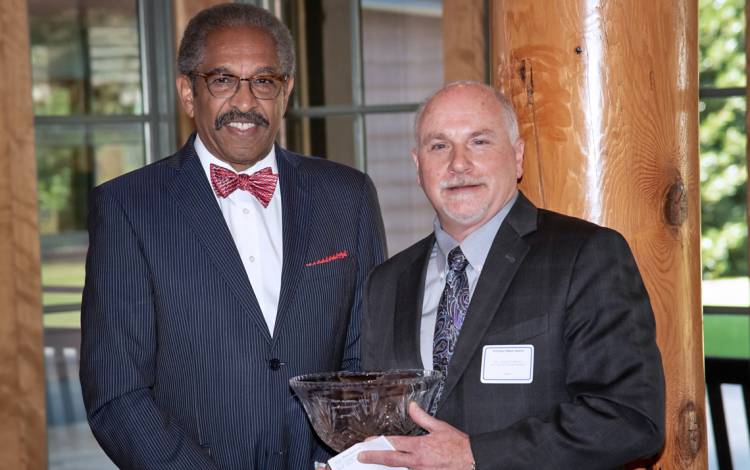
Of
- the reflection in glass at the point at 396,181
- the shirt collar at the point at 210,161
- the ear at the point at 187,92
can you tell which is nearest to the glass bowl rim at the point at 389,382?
the shirt collar at the point at 210,161

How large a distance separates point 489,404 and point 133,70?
3865 mm

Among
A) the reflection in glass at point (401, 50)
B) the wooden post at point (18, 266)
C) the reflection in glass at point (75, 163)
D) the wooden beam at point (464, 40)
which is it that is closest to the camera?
the wooden post at point (18, 266)

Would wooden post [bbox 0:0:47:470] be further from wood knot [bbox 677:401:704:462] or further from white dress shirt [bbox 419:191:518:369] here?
wood knot [bbox 677:401:704:462]

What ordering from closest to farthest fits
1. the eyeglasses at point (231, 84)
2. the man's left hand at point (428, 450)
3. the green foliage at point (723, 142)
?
the man's left hand at point (428, 450), the eyeglasses at point (231, 84), the green foliage at point (723, 142)

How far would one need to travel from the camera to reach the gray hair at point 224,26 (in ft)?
7.72

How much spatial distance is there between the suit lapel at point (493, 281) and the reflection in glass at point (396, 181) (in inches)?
142

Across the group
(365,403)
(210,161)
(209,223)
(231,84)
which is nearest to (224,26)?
(231,84)

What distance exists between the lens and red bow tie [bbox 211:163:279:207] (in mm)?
2373

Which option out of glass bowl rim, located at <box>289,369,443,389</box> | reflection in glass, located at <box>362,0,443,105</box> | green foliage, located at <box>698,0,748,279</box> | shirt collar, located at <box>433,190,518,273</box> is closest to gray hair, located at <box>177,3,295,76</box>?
shirt collar, located at <box>433,190,518,273</box>

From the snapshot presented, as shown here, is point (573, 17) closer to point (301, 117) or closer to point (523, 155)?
point (523, 155)

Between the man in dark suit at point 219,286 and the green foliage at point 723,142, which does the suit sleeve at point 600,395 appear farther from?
the green foliage at point 723,142

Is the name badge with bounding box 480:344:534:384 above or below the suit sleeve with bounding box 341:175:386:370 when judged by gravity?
below

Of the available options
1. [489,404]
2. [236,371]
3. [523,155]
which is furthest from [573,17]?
[236,371]

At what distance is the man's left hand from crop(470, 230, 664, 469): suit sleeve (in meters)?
0.03
